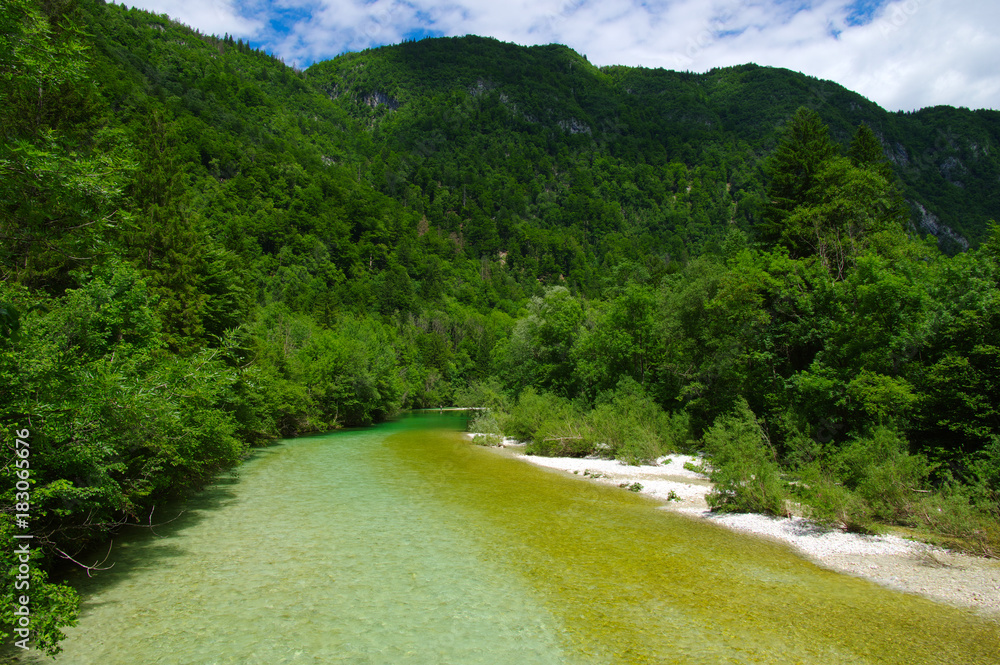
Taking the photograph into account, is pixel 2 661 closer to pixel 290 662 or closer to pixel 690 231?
pixel 290 662

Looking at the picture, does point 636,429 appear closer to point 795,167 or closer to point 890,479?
point 890,479

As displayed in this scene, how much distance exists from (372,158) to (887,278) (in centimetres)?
17406

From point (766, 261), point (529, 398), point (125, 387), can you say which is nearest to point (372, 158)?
point (529, 398)

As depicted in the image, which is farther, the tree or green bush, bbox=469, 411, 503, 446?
green bush, bbox=469, 411, 503, 446

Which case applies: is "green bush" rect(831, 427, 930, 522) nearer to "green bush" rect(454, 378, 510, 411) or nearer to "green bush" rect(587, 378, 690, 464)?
"green bush" rect(587, 378, 690, 464)

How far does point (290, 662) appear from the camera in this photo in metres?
7.17

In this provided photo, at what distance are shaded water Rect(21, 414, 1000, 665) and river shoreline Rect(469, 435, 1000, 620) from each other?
0.57 metres

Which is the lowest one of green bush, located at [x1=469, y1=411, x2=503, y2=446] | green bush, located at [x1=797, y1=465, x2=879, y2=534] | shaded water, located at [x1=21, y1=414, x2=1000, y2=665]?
green bush, located at [x1=469, y1=411, x2=503, y2=446]

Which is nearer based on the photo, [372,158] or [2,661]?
[2,661]

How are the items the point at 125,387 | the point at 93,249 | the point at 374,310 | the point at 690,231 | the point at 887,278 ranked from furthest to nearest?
the point at 690,231 → the point at 374,310 → the point at 887,278 → the point at 93,249 → the point at 125,387

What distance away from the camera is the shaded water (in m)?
7.51

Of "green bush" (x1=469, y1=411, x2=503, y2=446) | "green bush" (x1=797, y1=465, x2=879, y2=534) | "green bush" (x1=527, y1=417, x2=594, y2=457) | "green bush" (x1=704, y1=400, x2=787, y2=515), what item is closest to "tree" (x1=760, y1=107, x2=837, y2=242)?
"green bush" (x1=527, y1=417, x2=594, y2=457)

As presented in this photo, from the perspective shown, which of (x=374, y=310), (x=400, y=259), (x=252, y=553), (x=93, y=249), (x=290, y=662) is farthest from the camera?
(x=400, y=259)

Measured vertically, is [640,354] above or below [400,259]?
below
